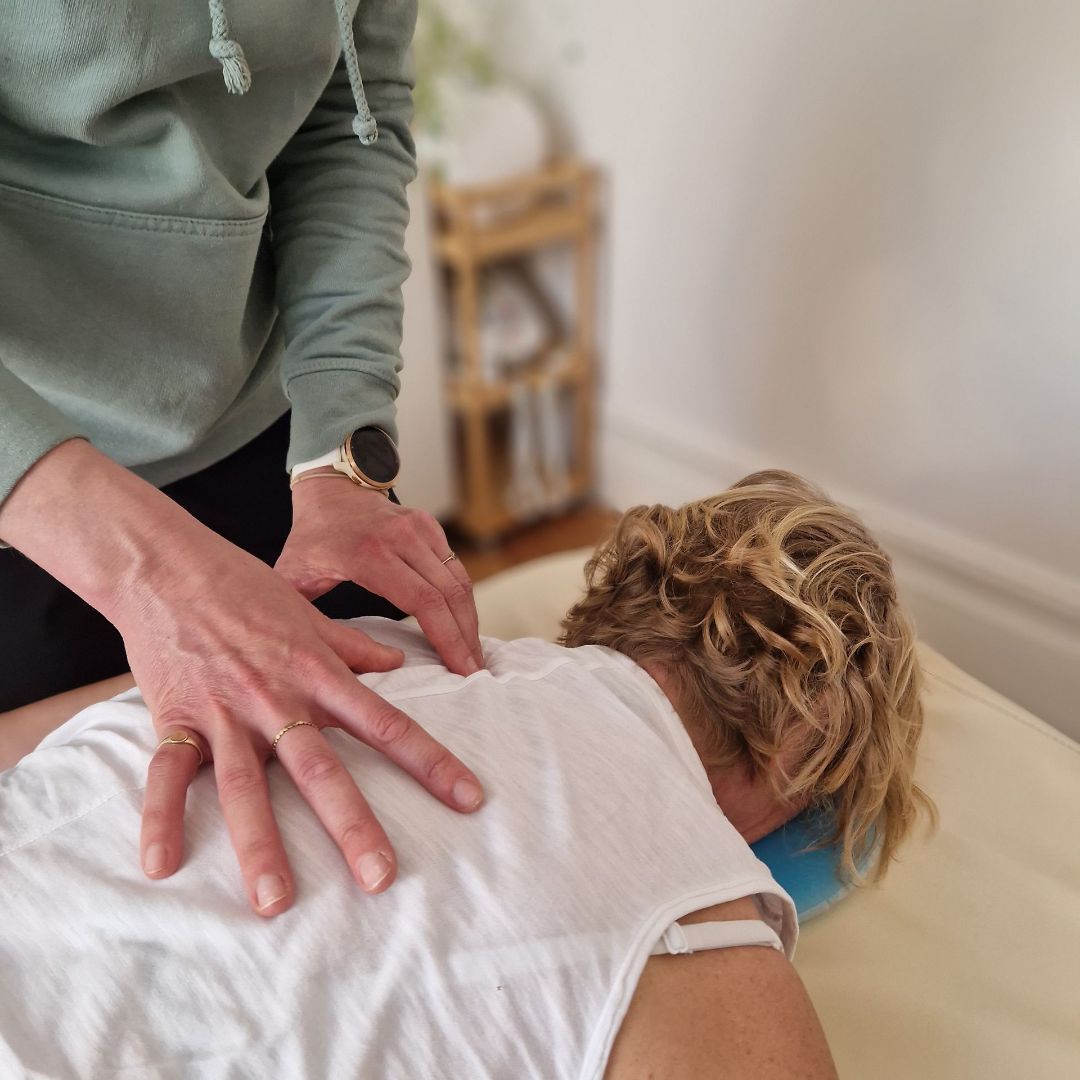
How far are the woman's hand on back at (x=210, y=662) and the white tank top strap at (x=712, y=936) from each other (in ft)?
0.59

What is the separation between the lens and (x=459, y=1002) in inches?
27.0

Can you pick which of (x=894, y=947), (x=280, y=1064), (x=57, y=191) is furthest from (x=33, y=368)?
(x=894, y=947)

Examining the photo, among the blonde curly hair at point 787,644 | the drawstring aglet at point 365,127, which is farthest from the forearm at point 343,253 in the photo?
the blonde curly hair at point 787,644

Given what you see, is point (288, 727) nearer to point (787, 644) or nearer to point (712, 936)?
point (712, 936)

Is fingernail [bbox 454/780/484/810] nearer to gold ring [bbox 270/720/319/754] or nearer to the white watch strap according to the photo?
gold ring [bbox 270/720/319/754]

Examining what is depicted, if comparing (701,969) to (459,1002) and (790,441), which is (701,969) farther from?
(790,441)

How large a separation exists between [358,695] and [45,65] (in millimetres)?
541

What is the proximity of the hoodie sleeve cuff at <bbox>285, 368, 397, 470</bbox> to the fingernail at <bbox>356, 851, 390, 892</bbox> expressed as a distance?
1.58ft

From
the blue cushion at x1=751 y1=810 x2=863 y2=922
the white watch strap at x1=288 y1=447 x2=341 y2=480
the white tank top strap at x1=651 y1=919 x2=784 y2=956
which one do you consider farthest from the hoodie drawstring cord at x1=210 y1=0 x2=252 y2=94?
the blue cushion at x1=751 y1=810 x2=863 y2=922

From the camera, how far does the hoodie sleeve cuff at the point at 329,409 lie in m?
1.02

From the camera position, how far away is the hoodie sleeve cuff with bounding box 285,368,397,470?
102 cm

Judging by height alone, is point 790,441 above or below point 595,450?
above

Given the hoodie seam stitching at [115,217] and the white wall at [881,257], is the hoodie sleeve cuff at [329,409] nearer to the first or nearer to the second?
the hoodie seam stitching at [115,217]

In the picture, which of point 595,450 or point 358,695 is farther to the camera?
point 595,450
